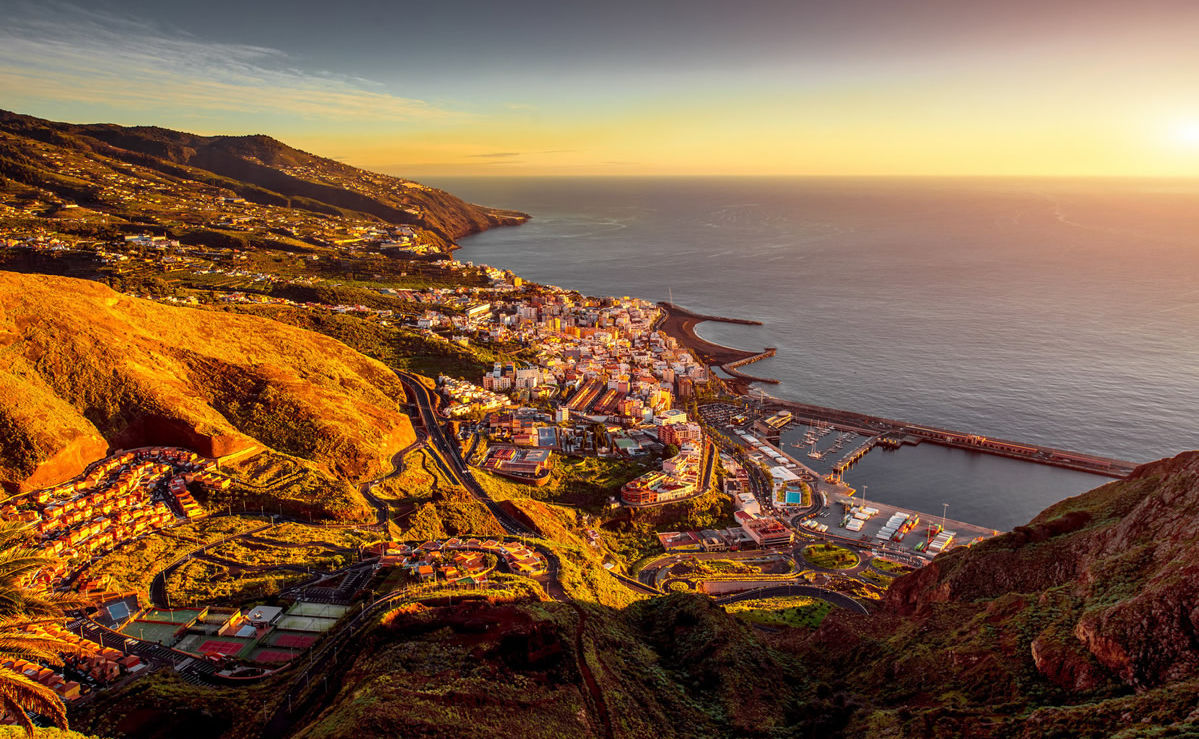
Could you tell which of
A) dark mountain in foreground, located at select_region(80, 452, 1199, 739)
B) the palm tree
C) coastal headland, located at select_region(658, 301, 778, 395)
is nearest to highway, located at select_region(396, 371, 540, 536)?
dark mountain in foreground, located at select_region(80, 452, 1199, 739)

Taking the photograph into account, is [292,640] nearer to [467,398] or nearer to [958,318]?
[467,398]

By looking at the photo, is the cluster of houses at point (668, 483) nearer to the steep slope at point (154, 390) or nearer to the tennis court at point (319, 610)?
the steep slope at point (154, 390)

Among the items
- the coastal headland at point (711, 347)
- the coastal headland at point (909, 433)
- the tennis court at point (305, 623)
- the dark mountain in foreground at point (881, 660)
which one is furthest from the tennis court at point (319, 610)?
the coastal headland at point (711, 347)

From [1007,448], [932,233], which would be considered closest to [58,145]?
[1007,448]

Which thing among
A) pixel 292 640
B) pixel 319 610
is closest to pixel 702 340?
pixel 319 610

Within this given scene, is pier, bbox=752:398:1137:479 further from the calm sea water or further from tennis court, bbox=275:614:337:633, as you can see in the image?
tennis court, bbox=275:614:337:633
